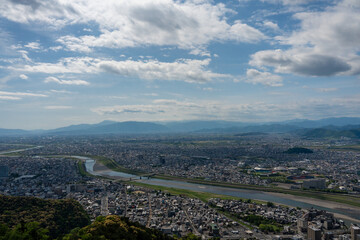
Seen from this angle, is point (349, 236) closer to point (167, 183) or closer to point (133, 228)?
point (133, 228)

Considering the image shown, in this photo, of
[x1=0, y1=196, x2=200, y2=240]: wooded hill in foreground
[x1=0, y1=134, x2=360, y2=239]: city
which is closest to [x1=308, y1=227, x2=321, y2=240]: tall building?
[x1=0, y1=134, x2=360, y2=239]: city

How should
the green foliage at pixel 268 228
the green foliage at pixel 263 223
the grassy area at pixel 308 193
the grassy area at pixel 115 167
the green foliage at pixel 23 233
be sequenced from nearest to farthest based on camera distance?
the green foliage at pixel 23 233 < the green foliage at pixel 268 228 < the green foliage at pixel 263 223 < the grassy area at pixel 308 193 < the grassy area at pixel 115 167

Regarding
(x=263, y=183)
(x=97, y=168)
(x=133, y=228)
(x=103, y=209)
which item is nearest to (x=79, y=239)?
(x=133, y=228)

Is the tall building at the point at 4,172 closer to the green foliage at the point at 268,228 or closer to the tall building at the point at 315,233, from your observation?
the green foliage at the point at 268,228

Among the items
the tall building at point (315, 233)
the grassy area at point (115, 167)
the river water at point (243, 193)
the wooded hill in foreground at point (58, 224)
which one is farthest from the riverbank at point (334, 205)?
the grassy area at point (115, 167)

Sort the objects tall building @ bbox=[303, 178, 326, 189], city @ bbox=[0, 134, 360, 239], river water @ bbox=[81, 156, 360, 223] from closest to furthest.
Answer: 1. city @ bbox=[0, 134, 360, 239]
2. river water @ bbox=[81, 156, 360, 223]
3. tall building @ bbox=[303, 178, 326, 189]

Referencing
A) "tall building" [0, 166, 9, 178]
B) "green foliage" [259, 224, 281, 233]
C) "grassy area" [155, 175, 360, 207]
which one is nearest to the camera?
"green foliage" [259, 224, 281, 233]

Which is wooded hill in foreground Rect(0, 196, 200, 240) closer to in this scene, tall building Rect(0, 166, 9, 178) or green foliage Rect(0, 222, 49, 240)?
green foliage Rect(0, 222, 49, 240)

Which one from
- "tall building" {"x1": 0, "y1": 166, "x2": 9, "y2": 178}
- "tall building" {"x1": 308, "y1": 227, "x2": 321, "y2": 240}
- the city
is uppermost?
"tall building" {"x1": 0, "y1": 166, "x2": 9, "y2": 178}
